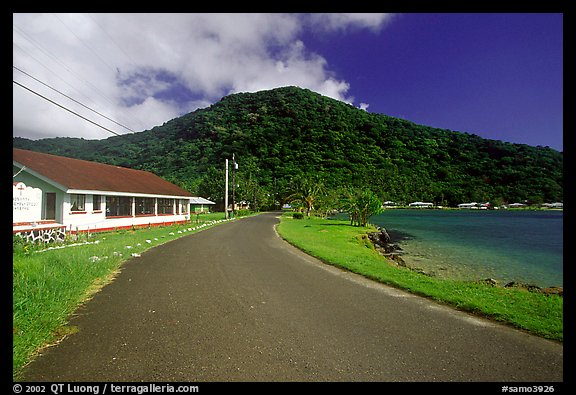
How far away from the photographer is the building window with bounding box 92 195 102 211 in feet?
64.7

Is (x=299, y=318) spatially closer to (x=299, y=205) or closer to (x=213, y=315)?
(x=213, y=315)

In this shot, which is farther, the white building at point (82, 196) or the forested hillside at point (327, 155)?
the forested hillside at point (327, 155)

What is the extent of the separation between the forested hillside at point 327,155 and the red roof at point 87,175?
110 ft

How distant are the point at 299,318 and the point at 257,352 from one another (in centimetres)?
146

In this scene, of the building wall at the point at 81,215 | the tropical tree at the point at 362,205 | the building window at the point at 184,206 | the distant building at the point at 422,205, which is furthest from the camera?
the distant building at the point at 422,205

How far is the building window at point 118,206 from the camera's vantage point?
70.7ft

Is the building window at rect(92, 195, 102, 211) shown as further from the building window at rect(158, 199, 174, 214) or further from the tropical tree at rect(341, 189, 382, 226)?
the tropical tree at rect(341, 189, 382, 226)

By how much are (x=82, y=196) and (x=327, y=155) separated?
9209cm

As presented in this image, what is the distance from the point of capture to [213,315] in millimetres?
5207

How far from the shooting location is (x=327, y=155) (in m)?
106

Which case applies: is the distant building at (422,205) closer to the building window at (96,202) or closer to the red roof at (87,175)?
the red roof at (87,175)

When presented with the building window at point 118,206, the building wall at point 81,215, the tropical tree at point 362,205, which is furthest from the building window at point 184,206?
the tropical tree at point 362,205
